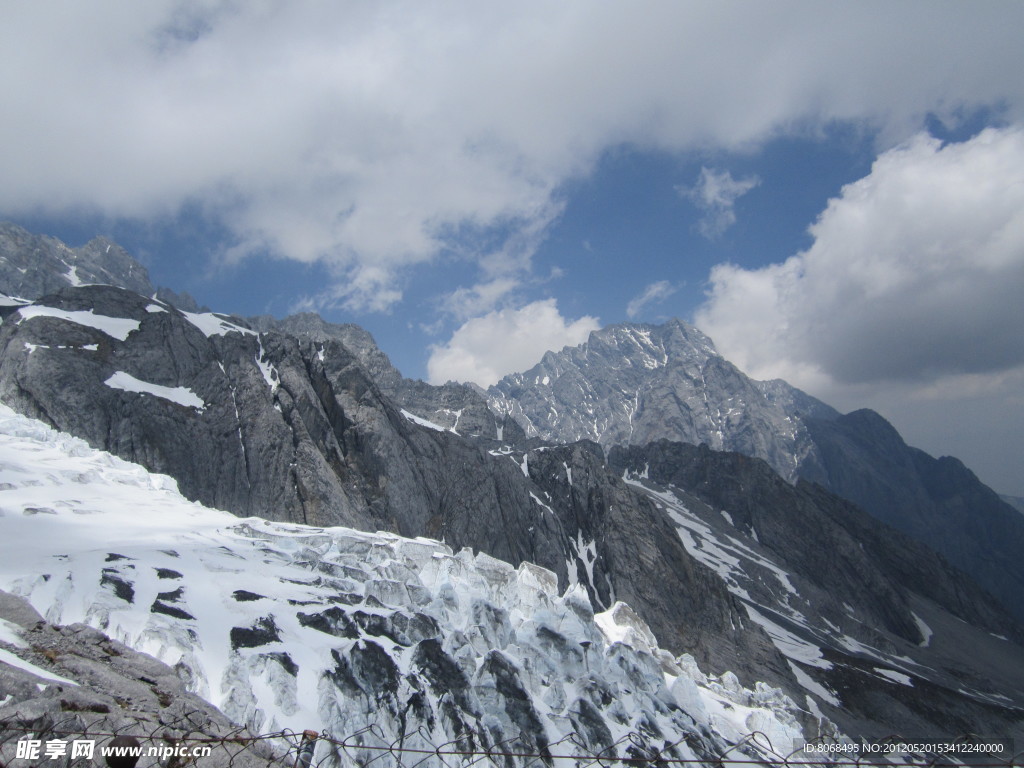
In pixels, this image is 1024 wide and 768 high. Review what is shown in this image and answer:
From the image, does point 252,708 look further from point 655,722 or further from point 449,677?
point 655,722

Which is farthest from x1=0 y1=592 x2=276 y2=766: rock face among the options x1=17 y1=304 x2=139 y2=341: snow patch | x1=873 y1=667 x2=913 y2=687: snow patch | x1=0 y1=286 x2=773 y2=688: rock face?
Result: x1=873 y1=667 x2=913 y2=687: snow patch

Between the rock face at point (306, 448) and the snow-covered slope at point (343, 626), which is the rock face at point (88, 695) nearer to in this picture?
the snow-covered slope at point (343, 626)

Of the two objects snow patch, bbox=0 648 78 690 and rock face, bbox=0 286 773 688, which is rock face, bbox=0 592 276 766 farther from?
rock face, bbox=0 286 773 688

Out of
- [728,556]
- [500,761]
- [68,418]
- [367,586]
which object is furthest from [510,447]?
[500,761]

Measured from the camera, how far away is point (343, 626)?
114 ft

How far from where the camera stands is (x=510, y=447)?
171750 millimetres

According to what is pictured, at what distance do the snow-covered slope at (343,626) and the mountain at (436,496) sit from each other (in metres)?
2.25

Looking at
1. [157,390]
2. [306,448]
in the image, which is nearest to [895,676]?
[306,448]

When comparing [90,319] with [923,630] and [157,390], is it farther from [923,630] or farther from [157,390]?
[923,630]

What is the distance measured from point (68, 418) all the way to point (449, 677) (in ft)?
233

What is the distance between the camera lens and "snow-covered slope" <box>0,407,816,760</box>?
2802 centimetres

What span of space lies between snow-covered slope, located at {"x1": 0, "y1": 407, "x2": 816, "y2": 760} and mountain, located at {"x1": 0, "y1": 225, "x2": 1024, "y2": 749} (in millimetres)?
2250

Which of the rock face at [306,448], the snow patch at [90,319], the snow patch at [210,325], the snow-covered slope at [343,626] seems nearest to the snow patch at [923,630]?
the rock face at [306,448]

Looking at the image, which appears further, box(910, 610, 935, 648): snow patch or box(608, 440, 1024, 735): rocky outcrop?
box(910, 610, 935, 648): snow patch
